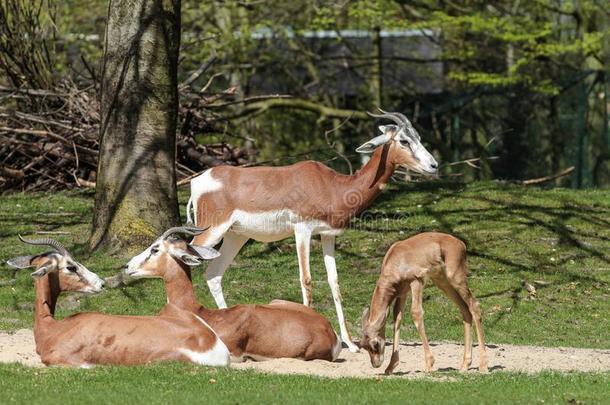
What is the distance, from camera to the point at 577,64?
104ft

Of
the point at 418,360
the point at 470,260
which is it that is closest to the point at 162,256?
the point at 418,360

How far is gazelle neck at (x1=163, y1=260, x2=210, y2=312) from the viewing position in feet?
31.8

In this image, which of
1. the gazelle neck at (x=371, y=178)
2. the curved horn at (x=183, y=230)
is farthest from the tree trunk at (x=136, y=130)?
the curved horn at (x=183, y=230)

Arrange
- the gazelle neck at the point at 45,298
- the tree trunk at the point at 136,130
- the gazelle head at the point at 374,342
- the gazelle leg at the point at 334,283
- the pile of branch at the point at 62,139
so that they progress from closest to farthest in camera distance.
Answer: the gazelle neck at the point at 45,298, the gazelle head at the point at 374,342, the gazelle leg at the point at 334,283, the tree trunk at the point at 136,130, the pile of branch at the point at 62,139

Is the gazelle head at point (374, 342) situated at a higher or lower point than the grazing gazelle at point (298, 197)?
lower

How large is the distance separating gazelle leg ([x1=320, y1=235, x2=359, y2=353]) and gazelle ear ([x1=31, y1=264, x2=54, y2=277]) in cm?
277

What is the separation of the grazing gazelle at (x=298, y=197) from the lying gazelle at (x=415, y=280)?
174cm

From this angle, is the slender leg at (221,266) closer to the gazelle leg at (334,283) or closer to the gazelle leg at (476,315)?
the gazelle leg at (334,283)

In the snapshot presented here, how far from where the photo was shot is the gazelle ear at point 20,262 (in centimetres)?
924

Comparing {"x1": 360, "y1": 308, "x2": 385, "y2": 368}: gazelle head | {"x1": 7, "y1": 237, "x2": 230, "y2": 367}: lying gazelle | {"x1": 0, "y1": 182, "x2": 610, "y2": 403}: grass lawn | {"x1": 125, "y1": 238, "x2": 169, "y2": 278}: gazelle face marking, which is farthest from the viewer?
{"x1": 125, "y1": 238, "x2": 169, "y2": 278}: gazelle face marking

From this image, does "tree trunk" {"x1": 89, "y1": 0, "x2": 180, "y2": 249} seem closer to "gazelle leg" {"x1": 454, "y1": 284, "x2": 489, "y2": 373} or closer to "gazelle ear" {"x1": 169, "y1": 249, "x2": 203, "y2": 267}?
"gazelle ear" {"x1": 169, "y1": 249, "x2": 203, "y2": 267}

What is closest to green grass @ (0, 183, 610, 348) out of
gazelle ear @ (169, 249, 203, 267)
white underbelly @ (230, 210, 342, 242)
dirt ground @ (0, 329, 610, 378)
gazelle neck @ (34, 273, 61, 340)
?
dirt ground @ (0, 329, 610, 378)

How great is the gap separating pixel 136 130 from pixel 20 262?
4.78m

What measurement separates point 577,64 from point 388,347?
22.6 m
